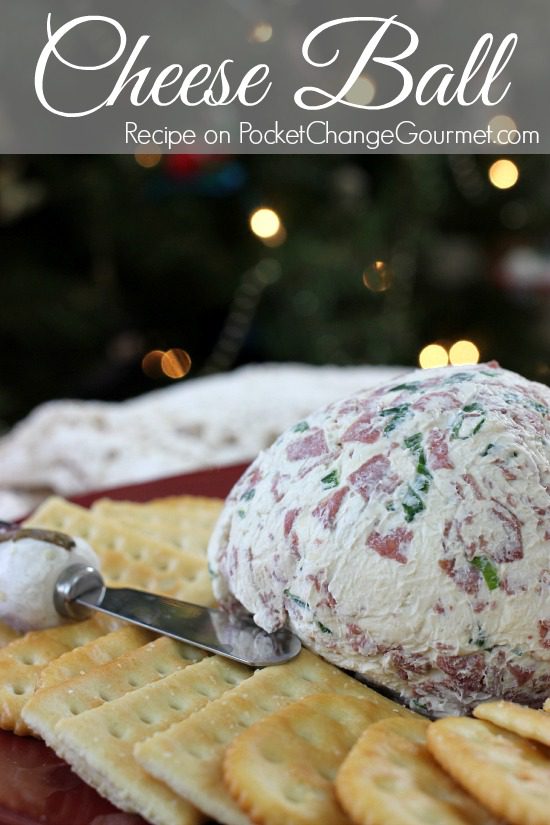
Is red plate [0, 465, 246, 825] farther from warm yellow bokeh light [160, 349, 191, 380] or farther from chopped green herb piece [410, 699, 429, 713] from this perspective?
warm yellow bokeh light [160, 349, 191, 380]

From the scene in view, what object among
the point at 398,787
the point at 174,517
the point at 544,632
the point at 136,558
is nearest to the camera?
the point at 398,787

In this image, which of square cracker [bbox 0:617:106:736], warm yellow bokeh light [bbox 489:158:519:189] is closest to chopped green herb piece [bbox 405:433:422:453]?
square cracker [bbox 0:617:106:736]

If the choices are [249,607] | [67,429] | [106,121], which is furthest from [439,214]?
[249,607]

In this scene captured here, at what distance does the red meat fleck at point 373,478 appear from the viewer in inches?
56.6

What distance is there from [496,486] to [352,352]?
3.01 m

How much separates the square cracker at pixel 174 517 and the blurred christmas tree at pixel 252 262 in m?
1.70

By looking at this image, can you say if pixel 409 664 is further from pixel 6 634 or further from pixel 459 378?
pixel 6 634

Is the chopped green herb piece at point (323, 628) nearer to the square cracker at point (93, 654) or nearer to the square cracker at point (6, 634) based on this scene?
the square cracker at point (93, 654)

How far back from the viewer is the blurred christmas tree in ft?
12.7

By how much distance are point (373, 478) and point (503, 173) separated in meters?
3.41

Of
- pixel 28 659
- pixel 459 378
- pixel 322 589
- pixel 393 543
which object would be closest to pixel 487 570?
pixel 393 543

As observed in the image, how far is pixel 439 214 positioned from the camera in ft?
15.3

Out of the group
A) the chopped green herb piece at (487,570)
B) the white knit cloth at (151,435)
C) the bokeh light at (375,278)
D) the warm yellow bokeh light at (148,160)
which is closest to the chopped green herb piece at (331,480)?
the chopped green herb piece at (487,570)

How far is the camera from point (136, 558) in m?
1.92
